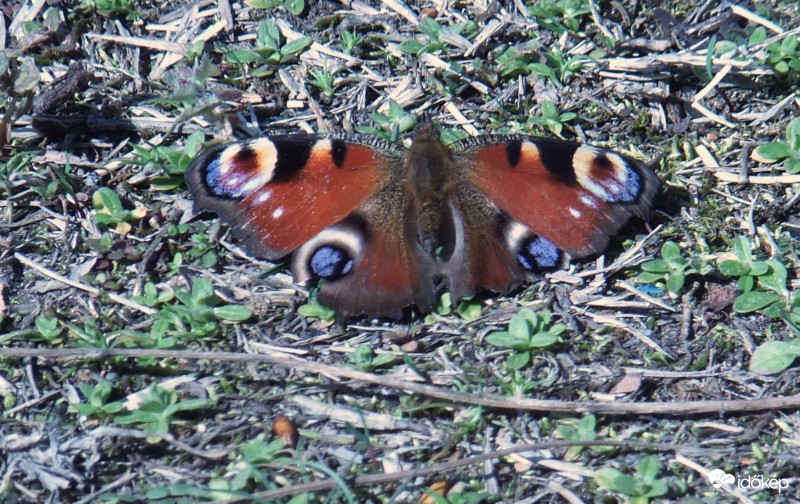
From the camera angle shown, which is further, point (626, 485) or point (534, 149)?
point (534, 149)

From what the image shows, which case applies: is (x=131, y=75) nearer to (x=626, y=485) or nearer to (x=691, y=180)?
(x=691, y=180)

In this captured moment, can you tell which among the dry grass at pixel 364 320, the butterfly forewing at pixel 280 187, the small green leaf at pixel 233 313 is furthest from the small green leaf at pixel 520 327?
the small green leaf at pixel 233 313

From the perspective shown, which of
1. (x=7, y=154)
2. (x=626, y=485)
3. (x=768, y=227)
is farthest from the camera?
(x=7, y=154)

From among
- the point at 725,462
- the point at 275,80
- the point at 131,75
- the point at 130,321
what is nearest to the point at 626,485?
the point at 725,462

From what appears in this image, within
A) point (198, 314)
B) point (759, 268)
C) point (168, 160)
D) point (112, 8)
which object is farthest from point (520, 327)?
point (112, 8)

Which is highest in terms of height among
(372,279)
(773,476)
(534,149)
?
(534,149)

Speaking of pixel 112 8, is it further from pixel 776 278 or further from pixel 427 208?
pixel 776 278
